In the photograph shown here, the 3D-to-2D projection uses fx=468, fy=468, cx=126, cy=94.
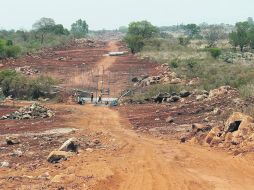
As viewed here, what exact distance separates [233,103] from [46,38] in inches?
2751

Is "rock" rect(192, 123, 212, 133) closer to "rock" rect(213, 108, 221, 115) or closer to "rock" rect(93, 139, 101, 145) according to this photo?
"rock" rect(213, 108, 221, 115)

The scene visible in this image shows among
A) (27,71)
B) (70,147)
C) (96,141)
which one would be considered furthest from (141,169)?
(27,71)

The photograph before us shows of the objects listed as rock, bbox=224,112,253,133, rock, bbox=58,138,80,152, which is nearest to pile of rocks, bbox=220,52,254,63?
rock, bbox=224,112,253,133

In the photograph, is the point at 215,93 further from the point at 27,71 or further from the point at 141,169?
the point at 27,71

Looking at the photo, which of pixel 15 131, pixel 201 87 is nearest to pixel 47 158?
pixel 15 131

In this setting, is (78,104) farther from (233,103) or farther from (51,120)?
(233,103)

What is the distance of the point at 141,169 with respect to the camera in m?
11.7

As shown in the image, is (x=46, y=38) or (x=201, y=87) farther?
(x=46, y=38)

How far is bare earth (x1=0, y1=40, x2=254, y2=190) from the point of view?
10.4m

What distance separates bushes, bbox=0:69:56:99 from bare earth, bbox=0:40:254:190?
42.3 feet

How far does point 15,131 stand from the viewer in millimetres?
A: 18141

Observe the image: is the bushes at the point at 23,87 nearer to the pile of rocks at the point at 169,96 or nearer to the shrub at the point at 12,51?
the pile of rocks at the point at 169,96

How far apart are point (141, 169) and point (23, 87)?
17.6m

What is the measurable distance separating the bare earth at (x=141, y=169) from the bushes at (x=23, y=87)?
12886mm
